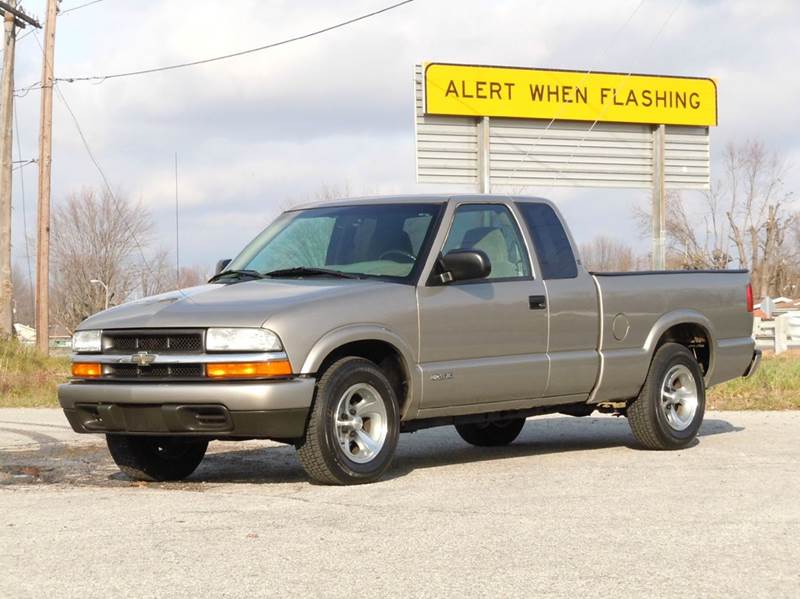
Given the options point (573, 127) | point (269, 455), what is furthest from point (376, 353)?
point (573, 127)

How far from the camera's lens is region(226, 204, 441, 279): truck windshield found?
899 centimetres

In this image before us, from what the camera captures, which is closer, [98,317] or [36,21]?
[98,317]

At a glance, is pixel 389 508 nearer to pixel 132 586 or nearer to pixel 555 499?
pixel 555 499

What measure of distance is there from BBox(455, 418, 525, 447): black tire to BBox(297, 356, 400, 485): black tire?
292 centimetres

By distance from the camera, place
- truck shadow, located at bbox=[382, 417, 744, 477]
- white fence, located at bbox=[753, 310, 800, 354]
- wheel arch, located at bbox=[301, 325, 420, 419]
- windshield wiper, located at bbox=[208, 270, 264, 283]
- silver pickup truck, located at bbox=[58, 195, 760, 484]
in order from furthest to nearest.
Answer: white fence, located at bbox=[753, 310, 800, 354], truck shadow, located at bbox=[382, 417, 744, 477], windshield wiper, located at bbox=[208, 270, 264, 283], wheel arch, located at bbox=[301, 325, 420, 419], silver pickup truck, located at bbox=[58, 195, 760, 484]

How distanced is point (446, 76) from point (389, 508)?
64.4 ft

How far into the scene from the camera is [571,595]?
16.8 feet

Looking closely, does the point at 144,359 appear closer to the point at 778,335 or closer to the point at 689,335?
the point at 689,335

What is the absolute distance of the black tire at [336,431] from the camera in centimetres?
799

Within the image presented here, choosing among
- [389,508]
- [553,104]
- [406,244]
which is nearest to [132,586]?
[389,508]

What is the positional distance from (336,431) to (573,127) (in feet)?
70.9

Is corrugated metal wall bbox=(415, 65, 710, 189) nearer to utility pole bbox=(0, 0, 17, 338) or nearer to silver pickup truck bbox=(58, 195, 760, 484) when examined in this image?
utility pole bbox=(0, 0, 17, 338)

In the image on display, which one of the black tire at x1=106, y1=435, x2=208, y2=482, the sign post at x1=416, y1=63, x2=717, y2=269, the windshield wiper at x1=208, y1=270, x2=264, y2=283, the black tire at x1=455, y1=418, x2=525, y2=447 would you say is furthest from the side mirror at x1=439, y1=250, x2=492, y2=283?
the sign post at x1=416, y1=63, x2=717, y2=269

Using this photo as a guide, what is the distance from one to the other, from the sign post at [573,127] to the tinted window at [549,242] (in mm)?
15885
